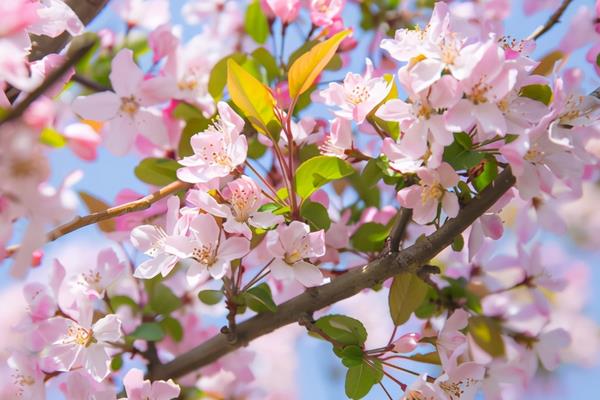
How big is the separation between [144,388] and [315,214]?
29cm

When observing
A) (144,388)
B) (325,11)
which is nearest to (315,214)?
(144,388)

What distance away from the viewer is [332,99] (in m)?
0.91

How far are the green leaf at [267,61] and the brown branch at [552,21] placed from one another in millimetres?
396

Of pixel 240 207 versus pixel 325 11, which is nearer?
pixel 240 207

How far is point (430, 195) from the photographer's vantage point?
83cm

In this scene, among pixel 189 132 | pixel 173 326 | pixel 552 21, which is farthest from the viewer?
pixel 173 326

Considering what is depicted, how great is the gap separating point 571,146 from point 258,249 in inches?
15.9

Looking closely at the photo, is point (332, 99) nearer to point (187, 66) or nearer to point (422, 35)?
point (422, 35)

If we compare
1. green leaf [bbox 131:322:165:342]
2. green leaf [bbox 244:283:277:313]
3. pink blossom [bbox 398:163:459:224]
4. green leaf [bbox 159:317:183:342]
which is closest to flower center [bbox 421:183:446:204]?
pink blossom [bbox 398:163:459:224]

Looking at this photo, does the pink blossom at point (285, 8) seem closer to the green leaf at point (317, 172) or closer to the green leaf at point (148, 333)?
the green leaf at point (317, 172)

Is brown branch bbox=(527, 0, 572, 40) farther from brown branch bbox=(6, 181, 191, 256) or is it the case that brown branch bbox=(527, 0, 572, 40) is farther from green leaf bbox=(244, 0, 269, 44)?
brown branch bbox=(6, 181, 191, 256)

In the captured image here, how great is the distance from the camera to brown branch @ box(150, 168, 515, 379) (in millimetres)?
834

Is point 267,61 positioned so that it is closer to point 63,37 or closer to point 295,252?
point 63,37

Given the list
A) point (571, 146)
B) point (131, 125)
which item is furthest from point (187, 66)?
point (571, 146)
